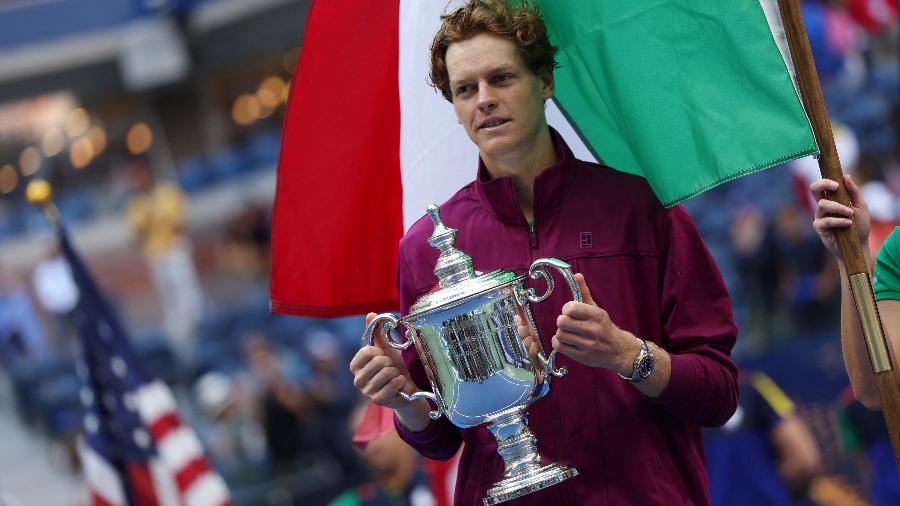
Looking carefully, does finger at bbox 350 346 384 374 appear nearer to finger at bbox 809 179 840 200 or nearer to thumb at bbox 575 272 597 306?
thumb at bbox 575 272 597 306

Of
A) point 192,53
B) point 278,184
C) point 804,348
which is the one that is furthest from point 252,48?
point 278,184

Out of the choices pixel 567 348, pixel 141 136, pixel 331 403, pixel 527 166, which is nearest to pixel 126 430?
pixel 527 166

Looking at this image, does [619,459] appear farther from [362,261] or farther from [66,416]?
[66,416]

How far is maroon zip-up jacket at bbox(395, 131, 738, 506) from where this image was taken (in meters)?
2.26

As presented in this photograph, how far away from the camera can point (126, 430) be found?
4.84m

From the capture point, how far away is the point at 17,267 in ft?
66.0

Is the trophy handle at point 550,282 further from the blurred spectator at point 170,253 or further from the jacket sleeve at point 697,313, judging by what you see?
the blurred spectator at point 170,253

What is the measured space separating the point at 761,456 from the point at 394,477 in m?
1.44

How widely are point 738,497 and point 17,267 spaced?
656 inches

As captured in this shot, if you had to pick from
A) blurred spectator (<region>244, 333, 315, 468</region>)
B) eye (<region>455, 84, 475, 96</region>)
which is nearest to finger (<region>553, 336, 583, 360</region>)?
eye (<region>455, 84, 475, 96</region>)

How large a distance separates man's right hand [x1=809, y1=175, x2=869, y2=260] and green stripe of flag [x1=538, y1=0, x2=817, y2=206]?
3.9 inches

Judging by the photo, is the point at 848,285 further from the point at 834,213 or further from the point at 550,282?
the point at 550,282

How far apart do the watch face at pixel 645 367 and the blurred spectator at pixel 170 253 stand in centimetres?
1248

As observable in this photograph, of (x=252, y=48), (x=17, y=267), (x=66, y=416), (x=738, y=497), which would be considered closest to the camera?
(x=738, y=497)
